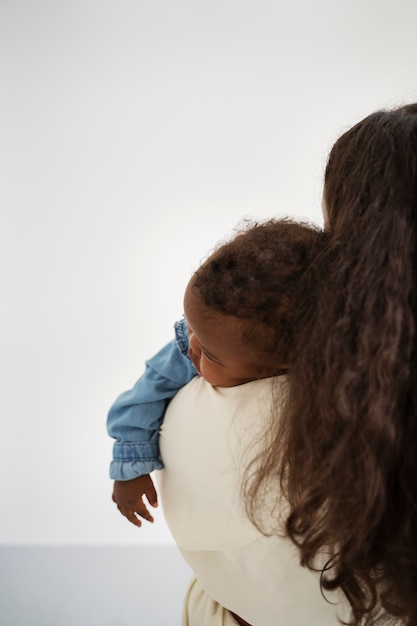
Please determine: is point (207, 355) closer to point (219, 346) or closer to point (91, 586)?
point (219, 346)

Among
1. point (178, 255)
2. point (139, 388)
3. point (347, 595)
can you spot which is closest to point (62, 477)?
point (178, 255)

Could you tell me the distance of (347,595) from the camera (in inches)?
20.9

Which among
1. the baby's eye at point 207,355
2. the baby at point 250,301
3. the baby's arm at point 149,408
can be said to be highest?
the baby at point 250,301

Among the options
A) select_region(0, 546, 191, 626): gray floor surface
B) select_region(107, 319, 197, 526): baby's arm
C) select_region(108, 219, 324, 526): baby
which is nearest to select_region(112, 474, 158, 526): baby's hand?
select_region(107, 319, 197, 526): baby's arm

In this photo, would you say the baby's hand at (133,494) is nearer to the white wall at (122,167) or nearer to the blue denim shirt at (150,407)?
the blue denim shirt at (150,407)

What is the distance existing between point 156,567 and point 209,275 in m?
1.14

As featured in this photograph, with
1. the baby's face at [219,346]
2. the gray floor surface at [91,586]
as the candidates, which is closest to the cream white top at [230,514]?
the baby's face at [219,346]

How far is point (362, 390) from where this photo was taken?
0.45m

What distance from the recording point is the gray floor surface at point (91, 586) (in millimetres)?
1309

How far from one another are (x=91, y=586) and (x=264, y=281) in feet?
3.81

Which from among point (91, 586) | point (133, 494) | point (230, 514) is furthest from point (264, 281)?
point (91, 586)

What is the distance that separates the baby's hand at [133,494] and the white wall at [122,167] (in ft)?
2.40

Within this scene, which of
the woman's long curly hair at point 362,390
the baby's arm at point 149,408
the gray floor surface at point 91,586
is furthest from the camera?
the gray floor surface at point 91,586

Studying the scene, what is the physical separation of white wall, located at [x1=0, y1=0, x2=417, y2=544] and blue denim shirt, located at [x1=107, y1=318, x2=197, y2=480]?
0.76m
